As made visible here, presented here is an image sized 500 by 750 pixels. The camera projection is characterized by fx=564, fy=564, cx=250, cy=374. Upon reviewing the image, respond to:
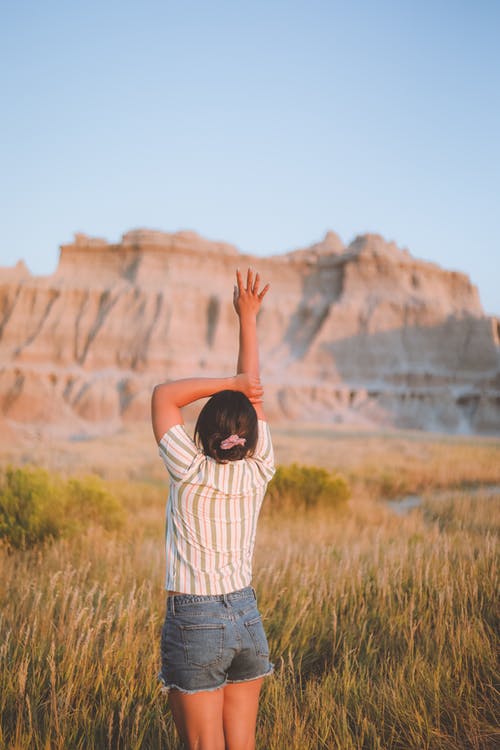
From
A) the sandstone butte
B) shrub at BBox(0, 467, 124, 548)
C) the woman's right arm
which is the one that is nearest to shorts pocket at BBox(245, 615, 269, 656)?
the woman's right arm

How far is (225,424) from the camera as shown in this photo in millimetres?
2074

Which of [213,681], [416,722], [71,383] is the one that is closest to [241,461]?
[213,681]

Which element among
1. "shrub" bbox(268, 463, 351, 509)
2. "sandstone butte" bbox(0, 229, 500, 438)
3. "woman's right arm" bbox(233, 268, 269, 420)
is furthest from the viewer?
"sandstone butte" bbox(0, 229, 500, 438)

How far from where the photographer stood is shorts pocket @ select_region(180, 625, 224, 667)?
6.32 feet

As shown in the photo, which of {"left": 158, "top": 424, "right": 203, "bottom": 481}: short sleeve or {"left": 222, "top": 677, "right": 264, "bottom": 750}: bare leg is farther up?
{"left": 158, "top": 424, "right": 203, "bottom": 481}: short sleeve

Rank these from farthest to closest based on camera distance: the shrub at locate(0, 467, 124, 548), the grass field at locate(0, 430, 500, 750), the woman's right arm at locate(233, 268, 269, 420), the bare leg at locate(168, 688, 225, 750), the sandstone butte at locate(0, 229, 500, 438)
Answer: the sandstone butte at locate(0, 229, 500, 438) → the shrub at locate(0, 467, 124, 548) → the grass field at locate(0, 430, 500, 750) → the woman's right arm at locate(233, 268, 269, 420) → the bare leg at locate(168, 688, 225, 750)

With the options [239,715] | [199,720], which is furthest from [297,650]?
[199,720]

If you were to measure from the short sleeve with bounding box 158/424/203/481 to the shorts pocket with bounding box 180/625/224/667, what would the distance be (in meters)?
0.53

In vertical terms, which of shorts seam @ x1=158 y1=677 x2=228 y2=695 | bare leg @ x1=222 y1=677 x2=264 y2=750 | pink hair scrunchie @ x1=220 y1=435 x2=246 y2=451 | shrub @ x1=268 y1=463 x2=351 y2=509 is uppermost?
pink hair scrunchie @ x1=220 y1=435 x2=246 y2=451

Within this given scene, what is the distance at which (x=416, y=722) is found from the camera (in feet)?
8.92

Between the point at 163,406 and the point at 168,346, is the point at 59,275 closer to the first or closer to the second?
the point at 168,346

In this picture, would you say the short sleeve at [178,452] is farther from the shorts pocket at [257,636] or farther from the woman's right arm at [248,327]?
the shorts pocket at [257,636]

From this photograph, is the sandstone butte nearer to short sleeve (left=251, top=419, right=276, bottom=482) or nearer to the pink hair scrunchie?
short sleeve (left=251, top=419, right=276, bottom=482)

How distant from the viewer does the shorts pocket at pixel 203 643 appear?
6.32ft
